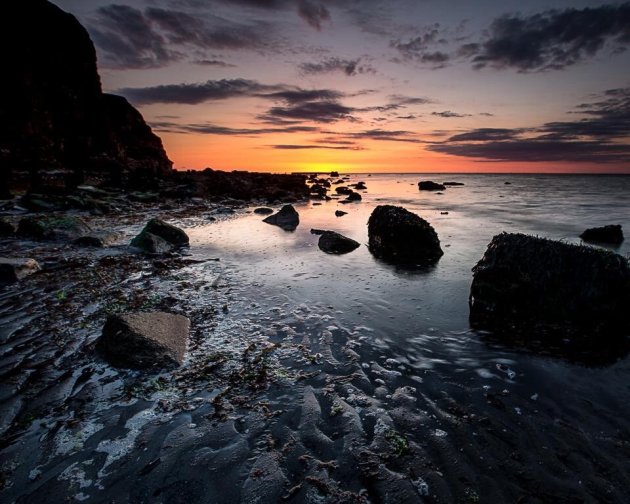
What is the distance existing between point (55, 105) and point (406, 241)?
5781cm

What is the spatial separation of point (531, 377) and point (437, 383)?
127cm

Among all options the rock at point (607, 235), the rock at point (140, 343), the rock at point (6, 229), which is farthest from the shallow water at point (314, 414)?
→ the rock at point (607, 235)

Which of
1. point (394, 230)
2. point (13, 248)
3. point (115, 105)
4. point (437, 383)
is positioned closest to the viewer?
point (437, 383)

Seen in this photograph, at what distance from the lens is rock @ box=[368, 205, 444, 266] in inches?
429

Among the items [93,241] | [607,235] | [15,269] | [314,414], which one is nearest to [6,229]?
[93,241]

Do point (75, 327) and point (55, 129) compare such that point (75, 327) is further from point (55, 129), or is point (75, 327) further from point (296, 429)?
point (55, 129)

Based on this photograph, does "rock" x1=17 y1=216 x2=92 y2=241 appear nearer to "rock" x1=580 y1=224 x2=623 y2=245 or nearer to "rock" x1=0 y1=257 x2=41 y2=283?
"rock" x1=0 y1=257 x2=41 y2=283

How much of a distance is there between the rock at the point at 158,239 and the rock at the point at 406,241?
674 centimetres

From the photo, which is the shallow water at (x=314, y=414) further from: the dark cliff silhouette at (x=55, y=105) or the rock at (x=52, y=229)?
the dark cliff silhouette at (x=55, y=105)

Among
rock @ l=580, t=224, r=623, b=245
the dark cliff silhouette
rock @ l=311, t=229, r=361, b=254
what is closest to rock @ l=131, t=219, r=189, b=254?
rock @ l=311, t=229, r=361, b=254

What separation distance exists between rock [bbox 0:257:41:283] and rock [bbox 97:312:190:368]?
4233mm

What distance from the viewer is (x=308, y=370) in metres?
4.42

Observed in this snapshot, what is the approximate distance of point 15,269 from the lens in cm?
728

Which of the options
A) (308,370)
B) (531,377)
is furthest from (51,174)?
(531,377)
